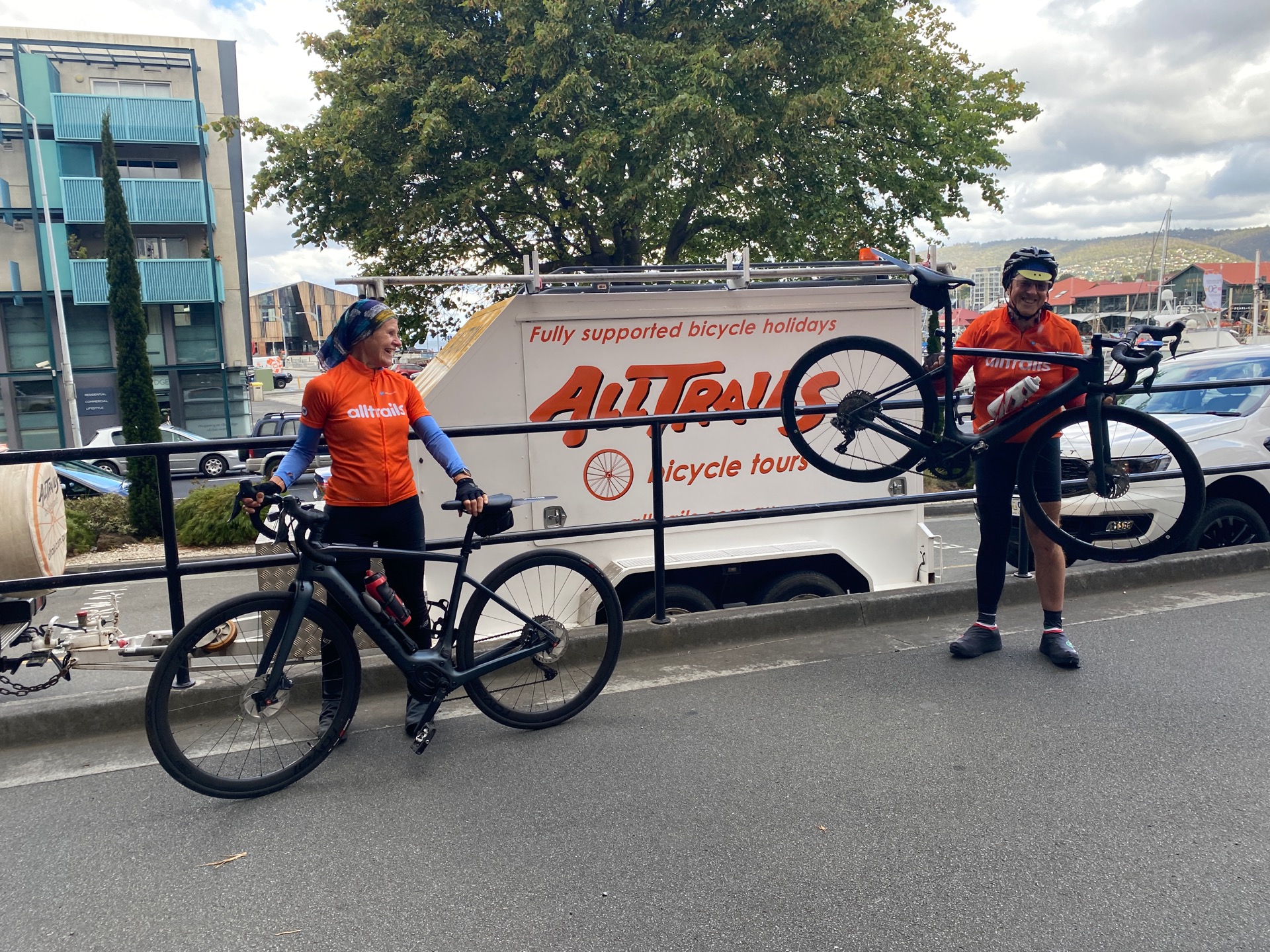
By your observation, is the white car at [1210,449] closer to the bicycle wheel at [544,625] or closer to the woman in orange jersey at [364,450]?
the bicycle wheel at [544,625]

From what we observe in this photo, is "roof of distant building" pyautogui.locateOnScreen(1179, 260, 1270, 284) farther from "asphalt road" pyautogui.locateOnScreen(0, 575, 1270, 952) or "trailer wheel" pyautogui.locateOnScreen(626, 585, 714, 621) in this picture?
"asphalt road" pyautogui.locateOnScreen(0, 575, 1270, 952)

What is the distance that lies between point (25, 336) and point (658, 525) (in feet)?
115

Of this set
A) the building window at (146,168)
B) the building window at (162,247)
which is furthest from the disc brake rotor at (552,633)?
the building window at (146,168)

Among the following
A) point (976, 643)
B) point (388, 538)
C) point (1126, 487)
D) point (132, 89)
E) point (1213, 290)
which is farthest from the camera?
point (1213, 290)

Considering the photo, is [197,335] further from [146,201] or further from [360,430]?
[360,430]

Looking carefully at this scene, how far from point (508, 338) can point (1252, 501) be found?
556 cm

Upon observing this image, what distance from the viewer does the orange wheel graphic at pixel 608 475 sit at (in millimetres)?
6004

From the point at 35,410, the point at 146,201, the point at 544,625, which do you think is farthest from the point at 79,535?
the point at 146,201

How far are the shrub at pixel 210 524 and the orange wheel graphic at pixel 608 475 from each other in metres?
7.26

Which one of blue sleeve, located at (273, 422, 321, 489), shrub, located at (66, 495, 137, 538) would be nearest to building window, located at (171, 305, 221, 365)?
shrub, located at (66, 495, 137, 538)

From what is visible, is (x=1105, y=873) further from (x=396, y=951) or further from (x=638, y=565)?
(x=638, y=565)

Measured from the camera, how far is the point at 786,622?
5.06 m

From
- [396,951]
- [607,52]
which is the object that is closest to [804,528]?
[396,951]

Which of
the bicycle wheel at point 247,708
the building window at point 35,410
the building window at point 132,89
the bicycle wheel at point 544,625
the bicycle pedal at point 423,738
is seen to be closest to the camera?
the bicycle wheel at point 247,708
